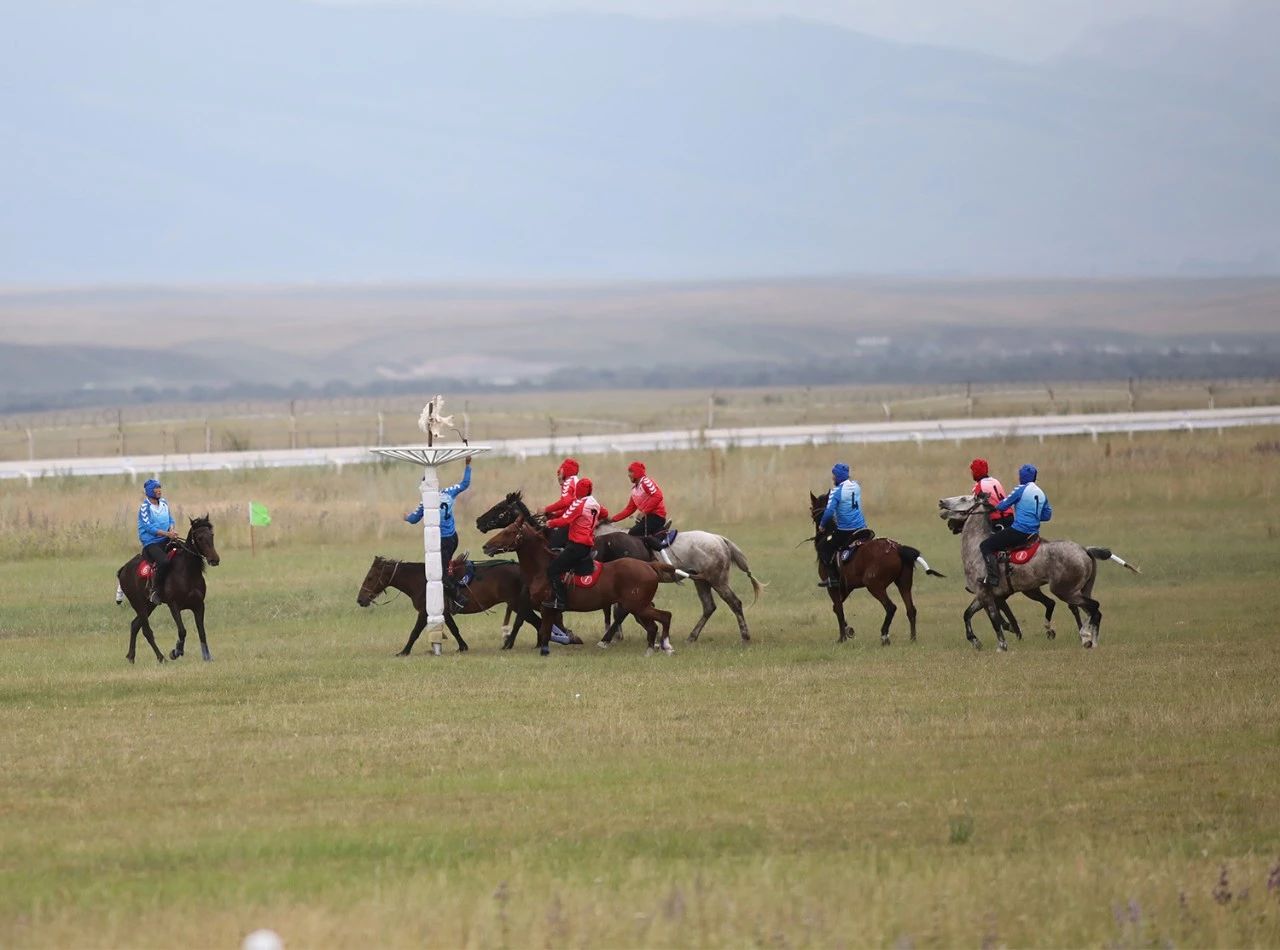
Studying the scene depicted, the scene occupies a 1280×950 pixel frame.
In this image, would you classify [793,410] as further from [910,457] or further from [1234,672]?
[1234,672]

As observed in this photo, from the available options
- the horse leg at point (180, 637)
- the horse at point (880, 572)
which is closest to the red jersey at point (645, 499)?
the horse at point (880, 572)

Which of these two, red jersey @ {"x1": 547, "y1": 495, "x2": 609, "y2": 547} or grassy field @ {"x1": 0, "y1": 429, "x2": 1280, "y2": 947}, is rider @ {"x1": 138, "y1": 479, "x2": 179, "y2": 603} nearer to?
grassy field @ {"x1": 0, "y1": 429, "x2": 1280, "y2": 947}

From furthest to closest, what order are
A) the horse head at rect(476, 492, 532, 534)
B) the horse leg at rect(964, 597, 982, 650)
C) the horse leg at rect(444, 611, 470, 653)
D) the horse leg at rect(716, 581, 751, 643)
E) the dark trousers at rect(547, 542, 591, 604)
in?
the horse leg at rect(716, 581, 751, 643) < the horse leg at rect(444, 611, 470, 653) < the horse head at rect(476, 492, 532, 534) < the dark trousers at rect(547, 542, 591, 604) < the horse leg at rect(964, 597, 982, 650)

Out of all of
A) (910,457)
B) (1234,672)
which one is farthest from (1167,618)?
(910,457)

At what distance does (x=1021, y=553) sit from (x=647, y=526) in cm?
469

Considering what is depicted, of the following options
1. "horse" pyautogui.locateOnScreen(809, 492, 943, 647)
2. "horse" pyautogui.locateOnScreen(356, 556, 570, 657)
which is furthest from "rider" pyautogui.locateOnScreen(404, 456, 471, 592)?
"horse" pyautogui.locateOnScreen(809, 492, 943, 647)

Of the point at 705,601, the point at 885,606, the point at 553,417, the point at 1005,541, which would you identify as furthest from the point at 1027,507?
the point at 553,417

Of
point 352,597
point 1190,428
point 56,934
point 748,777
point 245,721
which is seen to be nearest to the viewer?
point 56,934

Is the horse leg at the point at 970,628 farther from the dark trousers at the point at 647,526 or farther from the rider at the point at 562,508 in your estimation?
the rider at the point at 562,508

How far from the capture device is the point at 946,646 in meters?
22.8

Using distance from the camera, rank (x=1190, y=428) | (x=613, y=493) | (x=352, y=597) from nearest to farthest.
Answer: (x=352, y=597) < (x=613, y=493) < (x=1190, y=428)

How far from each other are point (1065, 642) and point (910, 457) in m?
30.1

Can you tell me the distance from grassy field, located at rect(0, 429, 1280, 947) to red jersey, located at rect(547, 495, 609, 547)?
139 cm

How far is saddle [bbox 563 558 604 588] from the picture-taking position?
22.7m
